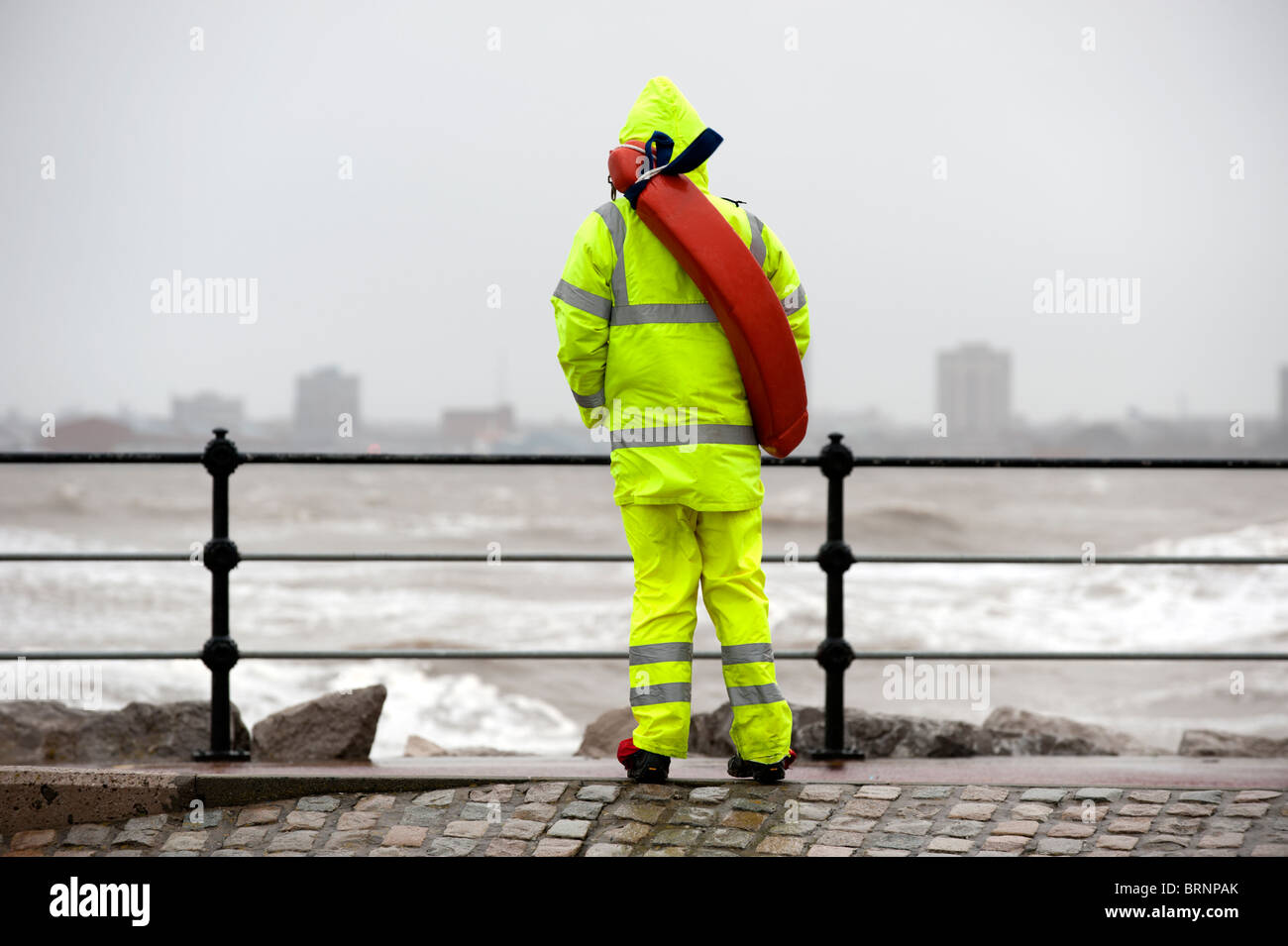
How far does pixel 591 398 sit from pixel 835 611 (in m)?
1.42

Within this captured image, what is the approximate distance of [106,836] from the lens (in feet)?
12.5

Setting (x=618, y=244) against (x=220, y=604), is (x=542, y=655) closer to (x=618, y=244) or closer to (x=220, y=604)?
(x=220, y=604)

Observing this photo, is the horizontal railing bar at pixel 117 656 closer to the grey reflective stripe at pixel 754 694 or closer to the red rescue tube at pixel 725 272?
the grey reflective stripe at pixel 754 694

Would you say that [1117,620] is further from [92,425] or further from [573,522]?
[92,425]

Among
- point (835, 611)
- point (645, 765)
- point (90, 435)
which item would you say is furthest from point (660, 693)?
point (90, 435)

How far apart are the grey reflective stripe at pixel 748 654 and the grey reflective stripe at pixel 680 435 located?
24.5 inches

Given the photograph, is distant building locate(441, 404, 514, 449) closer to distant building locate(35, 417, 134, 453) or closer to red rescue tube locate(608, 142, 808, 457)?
distant building locate(35, 417, 134, 453)

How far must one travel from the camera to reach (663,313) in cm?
382

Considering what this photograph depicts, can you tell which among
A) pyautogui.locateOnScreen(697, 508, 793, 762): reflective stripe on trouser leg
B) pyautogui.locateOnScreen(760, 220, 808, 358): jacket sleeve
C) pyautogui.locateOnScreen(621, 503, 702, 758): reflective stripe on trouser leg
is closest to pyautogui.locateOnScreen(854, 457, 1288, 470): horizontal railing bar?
pyautogui.locateOnScreen(760, 220, 808, 358): jacket sleeve

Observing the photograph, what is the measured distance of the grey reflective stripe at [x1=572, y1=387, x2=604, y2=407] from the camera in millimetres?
3928

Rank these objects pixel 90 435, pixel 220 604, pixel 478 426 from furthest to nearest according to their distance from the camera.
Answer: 1. pixel 478 426
2. pixel 90 435
3. pixel 220 604

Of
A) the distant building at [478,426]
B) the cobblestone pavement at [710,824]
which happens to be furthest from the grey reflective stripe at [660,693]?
the distant building at [478,426]

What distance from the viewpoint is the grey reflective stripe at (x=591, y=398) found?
3928 millimetres
